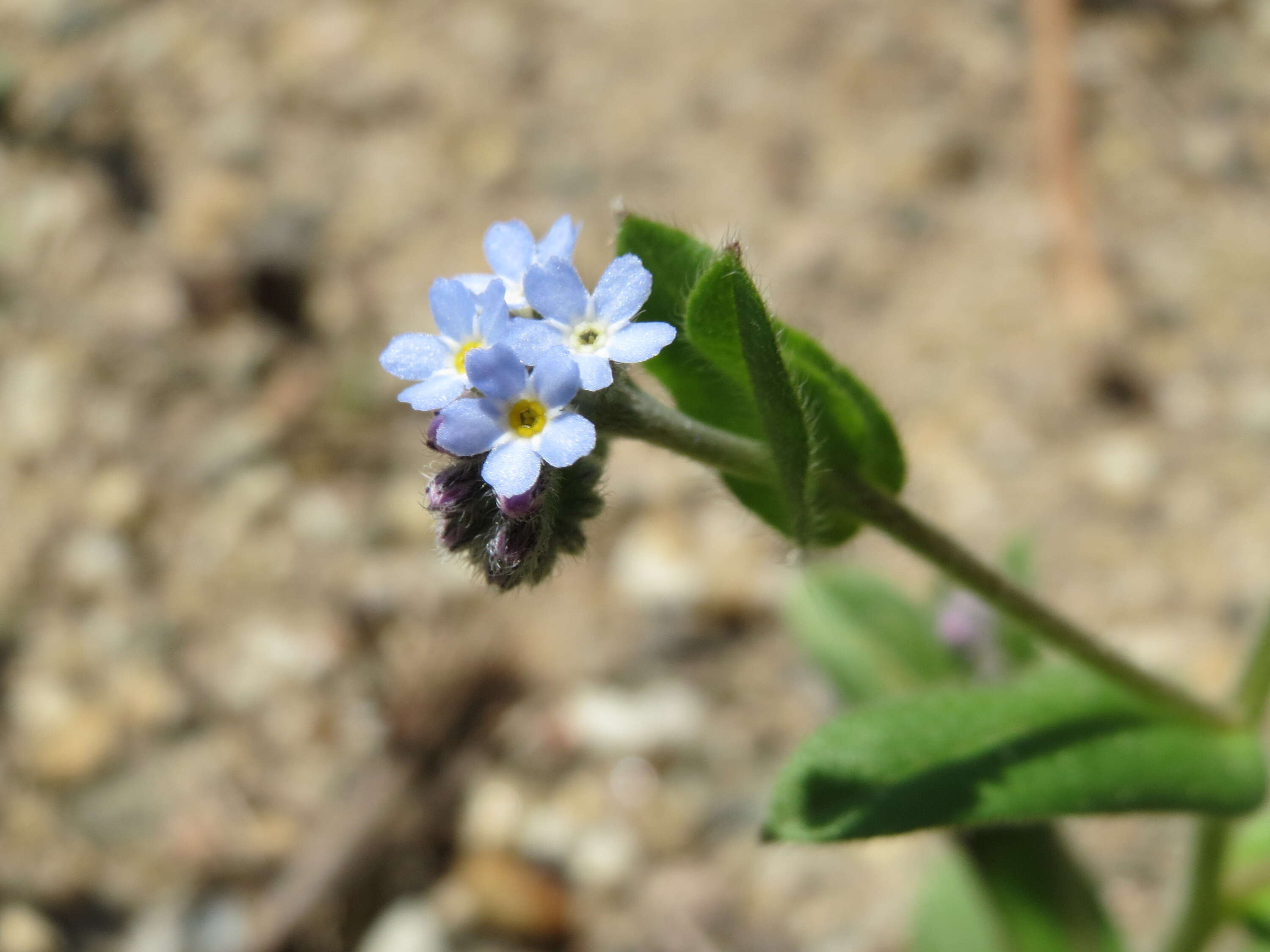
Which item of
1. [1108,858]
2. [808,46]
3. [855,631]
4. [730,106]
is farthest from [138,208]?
[1108,858]

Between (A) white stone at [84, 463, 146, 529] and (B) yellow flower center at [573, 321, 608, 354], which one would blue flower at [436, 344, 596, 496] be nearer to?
(B) yellow flower center at [573, 321, 608, 354]

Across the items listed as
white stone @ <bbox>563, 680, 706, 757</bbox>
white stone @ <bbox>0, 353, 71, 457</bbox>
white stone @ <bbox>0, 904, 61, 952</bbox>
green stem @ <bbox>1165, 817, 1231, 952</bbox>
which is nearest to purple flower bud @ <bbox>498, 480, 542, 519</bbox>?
green stem @ <bbox>1165, 817, 1231, 952</bbox>

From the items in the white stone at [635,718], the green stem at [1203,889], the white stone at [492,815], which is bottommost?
the green stem at [1203,889]

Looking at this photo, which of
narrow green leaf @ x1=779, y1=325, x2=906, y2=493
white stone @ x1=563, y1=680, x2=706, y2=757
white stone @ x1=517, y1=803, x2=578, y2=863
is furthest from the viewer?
white stone @ x1=563, y1=680, x2=706, y2=757

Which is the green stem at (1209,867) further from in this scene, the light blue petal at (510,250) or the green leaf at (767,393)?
the light blue petal at (510,250)

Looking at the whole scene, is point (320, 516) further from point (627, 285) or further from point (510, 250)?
point (627, 285)

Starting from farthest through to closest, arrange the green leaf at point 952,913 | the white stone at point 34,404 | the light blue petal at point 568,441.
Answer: the white stone at point 34,404, the green leaf at point 952,913, the light blue petal at point 568,441

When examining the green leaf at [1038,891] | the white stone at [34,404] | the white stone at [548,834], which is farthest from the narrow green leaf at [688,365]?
the white stone at [34,404]

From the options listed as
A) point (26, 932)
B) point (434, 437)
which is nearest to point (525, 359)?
point (434, 437)
